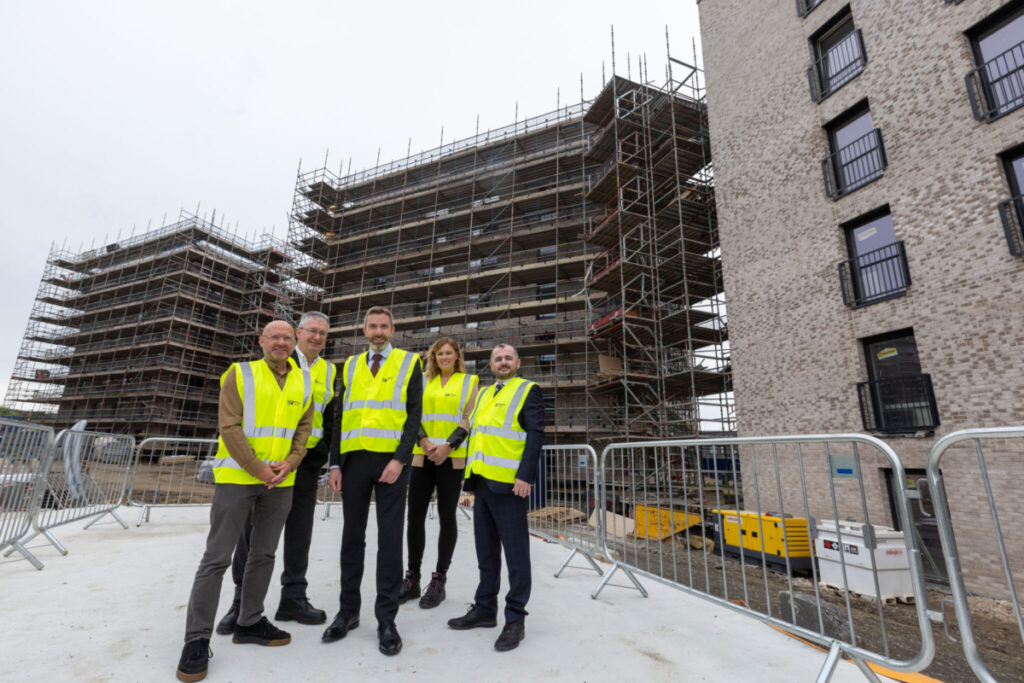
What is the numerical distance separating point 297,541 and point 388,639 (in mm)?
1033

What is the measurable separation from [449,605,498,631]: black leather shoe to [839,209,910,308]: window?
412 inches

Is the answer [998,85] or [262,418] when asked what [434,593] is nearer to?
[262,418]

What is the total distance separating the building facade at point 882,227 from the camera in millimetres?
8055

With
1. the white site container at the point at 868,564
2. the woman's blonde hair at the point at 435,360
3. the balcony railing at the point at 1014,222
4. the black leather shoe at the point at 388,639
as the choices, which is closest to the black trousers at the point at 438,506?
the woman's blonde hair at the point at 435,360

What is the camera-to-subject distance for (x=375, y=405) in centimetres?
293

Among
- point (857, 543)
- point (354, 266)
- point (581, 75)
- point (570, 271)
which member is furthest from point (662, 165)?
point (354, 266)

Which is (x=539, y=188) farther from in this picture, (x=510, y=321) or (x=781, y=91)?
(x=781, y=91)

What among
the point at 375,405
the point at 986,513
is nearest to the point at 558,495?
the point at 375,405

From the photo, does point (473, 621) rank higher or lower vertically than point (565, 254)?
lower

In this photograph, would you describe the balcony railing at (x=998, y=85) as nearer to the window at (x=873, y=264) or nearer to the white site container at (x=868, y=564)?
the window at (x=873, y=264)

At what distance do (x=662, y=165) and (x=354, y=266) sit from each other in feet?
58.8

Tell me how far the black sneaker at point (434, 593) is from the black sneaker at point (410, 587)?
14 cm

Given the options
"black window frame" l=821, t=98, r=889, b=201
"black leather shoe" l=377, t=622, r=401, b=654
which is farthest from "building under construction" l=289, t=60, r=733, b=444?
"black leather shoe" l=377, t=622, r=401, b=654

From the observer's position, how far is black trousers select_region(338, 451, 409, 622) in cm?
278
